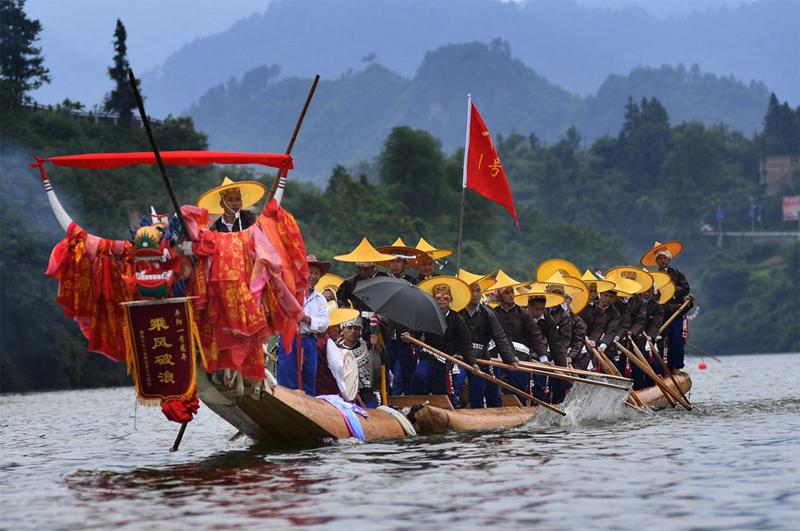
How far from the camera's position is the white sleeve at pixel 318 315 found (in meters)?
16.3

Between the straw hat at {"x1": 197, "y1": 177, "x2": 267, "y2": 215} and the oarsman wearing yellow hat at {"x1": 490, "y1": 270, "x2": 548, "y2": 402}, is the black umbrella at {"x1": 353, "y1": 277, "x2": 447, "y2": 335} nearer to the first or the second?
the straw hat at {"x1": 197, "y1": 177, "x2": 267, "y2": 215}

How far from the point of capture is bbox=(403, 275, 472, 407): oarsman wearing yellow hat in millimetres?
18562

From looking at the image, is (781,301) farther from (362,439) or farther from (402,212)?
(362,439)

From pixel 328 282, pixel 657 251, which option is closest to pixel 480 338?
pixel 328 282

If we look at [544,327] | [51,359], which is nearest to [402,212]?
[51,359]

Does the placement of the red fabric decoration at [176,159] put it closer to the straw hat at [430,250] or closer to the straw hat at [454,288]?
the straw hat at [454,288]

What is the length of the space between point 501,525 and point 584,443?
20.2ft

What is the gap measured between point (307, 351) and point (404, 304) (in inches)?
60.8

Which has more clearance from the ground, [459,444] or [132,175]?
[132,175]

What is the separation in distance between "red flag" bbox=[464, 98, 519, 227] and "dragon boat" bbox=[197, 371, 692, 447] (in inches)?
183

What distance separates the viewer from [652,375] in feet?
75.4

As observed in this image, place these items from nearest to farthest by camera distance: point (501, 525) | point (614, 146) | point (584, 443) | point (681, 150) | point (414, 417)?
1. point (501, 525)
2. point (584, 443)
3. point (414, 417)
4. point (681, 150)
5. point (614, 146)

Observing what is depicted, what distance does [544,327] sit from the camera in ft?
70.2

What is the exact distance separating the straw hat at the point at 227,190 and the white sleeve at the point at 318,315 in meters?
1.37
